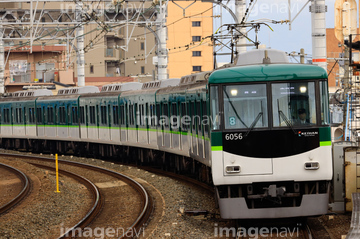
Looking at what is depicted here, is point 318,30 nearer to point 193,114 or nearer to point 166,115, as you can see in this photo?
point 193,114

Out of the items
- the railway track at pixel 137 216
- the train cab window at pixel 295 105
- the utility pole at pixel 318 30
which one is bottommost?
the railway track at pixel 137 216

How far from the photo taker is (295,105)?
10.7 metres

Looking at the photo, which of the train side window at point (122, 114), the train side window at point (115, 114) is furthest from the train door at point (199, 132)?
the train side window at point (115, 114)

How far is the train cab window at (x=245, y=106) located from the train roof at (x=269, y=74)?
12cm

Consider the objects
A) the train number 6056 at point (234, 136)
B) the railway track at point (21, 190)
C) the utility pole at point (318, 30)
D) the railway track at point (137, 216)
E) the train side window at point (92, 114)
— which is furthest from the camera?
the train side window at point (92, 114)

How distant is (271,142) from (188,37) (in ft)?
214

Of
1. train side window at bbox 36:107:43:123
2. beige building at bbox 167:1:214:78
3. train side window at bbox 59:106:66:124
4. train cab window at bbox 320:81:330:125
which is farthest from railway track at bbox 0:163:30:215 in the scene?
beige building at bbox 167:1:214:78

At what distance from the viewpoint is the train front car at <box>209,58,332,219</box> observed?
34.8 ft

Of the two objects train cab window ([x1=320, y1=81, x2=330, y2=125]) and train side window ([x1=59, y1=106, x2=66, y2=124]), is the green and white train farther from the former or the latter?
train side window ([x1=59, y1=106, x2=66, y2=124])

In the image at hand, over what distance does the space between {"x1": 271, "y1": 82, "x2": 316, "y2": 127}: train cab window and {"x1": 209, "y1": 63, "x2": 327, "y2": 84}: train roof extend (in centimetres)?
14

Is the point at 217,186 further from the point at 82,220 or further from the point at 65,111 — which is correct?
the point at 65,111

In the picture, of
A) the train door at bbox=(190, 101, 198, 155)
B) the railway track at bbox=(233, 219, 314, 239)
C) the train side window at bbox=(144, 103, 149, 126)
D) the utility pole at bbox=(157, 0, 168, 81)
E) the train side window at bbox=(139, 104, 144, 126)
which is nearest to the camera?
the railway track at bbox=(233, 219, 314, 239)

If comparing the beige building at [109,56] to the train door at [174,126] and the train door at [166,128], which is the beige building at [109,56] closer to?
the train door at [166,128]

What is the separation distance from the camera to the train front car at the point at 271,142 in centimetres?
1062
